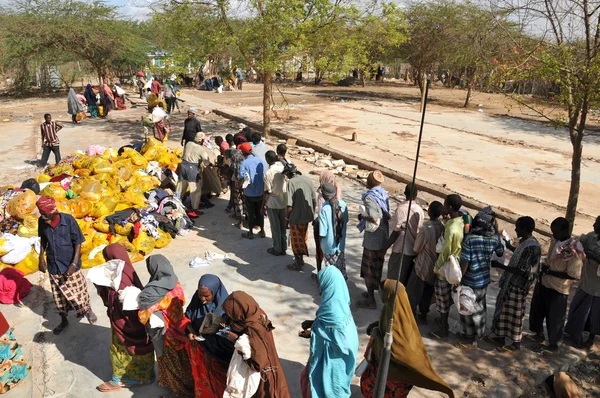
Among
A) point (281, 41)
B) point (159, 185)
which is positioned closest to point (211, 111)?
point (281, 41)

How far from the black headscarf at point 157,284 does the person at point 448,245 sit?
240 centimetres

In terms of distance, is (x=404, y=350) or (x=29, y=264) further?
(x=29, y=264)

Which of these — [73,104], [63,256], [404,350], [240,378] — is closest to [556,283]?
[404,350]

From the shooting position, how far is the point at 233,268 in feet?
20.3

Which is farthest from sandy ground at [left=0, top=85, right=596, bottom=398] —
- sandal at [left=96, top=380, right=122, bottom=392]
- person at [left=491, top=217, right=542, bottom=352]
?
person at [left=491, top=217, right=542, bottom=352]

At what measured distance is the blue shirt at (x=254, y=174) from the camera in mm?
6414

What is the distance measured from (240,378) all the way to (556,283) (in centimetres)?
305

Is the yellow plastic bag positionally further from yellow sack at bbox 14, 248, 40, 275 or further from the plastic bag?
yellow sack at bbox 14, 248, 40, 275

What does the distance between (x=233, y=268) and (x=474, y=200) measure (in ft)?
16.6

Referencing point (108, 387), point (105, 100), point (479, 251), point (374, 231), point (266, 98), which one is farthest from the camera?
point (105, 100)

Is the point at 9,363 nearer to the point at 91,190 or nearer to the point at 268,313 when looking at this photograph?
the point at 268,313

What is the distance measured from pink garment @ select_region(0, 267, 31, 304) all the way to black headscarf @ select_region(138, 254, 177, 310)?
295 cm

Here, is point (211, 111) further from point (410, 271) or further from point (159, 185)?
point (410, 271)

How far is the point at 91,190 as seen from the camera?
7.19 meters
